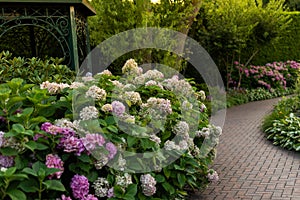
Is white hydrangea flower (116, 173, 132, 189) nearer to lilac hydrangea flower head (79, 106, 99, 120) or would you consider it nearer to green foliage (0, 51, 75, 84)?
lilac hydrangea flower head (79, 106, 99, 120)

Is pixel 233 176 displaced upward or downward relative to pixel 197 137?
downward

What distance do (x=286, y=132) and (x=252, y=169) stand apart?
1.95m

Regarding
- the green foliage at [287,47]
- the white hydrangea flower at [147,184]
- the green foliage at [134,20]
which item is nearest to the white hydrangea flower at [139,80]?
the white hydrangea flower at [147,184]

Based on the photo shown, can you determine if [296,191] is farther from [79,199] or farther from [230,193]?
[79,199]

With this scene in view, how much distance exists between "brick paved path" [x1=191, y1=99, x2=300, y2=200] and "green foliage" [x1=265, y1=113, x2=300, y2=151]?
15 cm

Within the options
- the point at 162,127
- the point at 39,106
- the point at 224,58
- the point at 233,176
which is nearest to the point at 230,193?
the point at 233,176

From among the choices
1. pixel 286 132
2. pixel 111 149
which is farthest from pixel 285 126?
pixel 111 149

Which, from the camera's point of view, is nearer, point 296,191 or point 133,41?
point 296,191

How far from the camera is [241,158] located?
7020mm

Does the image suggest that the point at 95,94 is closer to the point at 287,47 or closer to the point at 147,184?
the point at 147,184

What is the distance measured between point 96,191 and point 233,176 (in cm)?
319

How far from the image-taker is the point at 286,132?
26.0ft

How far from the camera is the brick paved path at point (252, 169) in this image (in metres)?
5.19

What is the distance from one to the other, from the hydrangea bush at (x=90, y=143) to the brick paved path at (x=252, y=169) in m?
1.27
